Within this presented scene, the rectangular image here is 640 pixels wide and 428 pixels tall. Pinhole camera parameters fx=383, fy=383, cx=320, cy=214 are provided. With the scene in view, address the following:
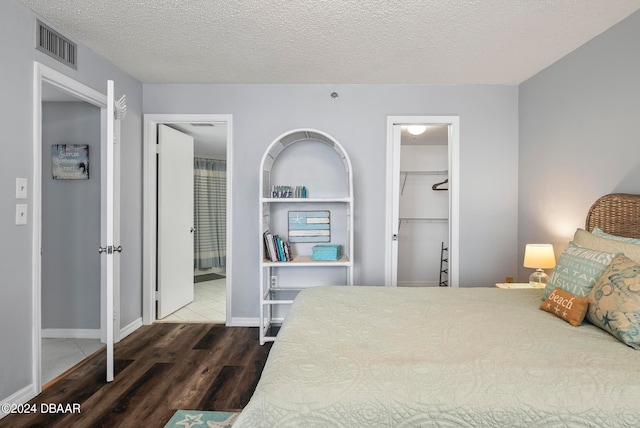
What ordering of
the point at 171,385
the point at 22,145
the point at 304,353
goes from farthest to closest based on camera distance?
the point at 171,385
the point at 22,145
the point at 304,353

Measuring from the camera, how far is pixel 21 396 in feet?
7.80

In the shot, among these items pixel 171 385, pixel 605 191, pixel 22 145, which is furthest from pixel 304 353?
pixel 605 191

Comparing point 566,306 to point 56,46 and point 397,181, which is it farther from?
point 56,46

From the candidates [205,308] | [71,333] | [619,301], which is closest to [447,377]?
[619,301]

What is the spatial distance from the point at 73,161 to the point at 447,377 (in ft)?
12.2

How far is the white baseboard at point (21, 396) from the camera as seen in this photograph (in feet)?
7.45

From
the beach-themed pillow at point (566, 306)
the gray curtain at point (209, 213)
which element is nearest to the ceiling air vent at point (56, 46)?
the beach-themed pillow at point (566, 306)

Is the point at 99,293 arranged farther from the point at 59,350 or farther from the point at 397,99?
the point at 397,99

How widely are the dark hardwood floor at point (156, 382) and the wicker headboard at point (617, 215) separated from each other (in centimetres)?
260

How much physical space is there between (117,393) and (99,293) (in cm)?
142

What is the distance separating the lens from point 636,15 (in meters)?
2.43

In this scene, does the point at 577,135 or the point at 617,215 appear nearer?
the point at 617,215

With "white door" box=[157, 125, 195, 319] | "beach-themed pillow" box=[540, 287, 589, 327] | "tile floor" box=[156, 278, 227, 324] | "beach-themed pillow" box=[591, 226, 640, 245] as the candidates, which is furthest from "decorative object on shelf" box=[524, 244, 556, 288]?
"white door" box=[157, 125, 195, 319]

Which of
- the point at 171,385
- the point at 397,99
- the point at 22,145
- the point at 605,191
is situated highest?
the point at 397,99
